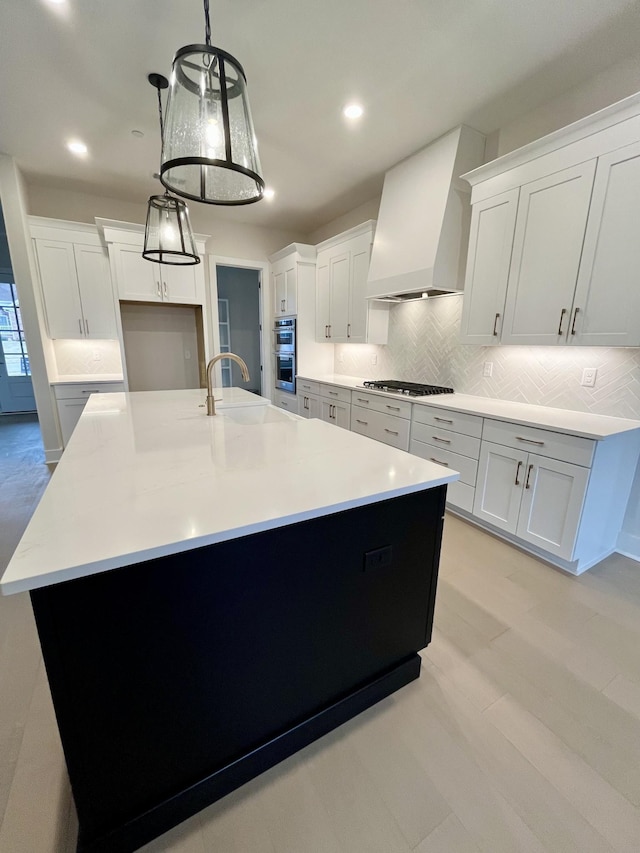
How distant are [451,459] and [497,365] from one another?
0.89 metres

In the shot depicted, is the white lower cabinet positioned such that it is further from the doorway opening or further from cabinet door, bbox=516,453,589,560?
cabinet door, bbox=516,453,589,560

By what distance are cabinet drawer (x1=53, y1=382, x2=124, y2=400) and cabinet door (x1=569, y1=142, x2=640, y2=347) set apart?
4.31 m

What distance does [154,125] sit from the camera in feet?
9.00

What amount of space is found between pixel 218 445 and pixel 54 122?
3.12 meters

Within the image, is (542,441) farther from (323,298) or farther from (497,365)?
(323,298)

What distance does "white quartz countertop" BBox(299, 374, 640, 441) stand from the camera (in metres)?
1.95

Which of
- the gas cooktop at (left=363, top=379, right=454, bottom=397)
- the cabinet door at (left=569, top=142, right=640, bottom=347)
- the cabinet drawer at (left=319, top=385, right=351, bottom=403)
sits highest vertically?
the cabinet door at (left=569, top=142, right=640, bottom=347)

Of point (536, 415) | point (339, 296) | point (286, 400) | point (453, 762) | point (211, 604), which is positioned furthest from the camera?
point (286, 400)

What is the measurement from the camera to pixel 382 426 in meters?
3.38

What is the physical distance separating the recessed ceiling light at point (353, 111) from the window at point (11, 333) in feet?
22.6

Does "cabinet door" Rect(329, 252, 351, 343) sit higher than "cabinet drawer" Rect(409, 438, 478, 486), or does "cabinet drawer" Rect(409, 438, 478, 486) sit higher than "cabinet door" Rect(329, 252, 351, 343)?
"cabinet door" Rect(329, 252, 351, 343)

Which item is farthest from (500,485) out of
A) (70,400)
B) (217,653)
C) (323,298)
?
(70,400)

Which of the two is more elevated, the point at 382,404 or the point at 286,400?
the point at 382,404

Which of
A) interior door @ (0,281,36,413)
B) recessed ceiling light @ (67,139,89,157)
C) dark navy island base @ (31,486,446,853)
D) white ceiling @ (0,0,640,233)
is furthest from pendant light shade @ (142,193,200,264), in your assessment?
interior door @ (0,281,36,413)
